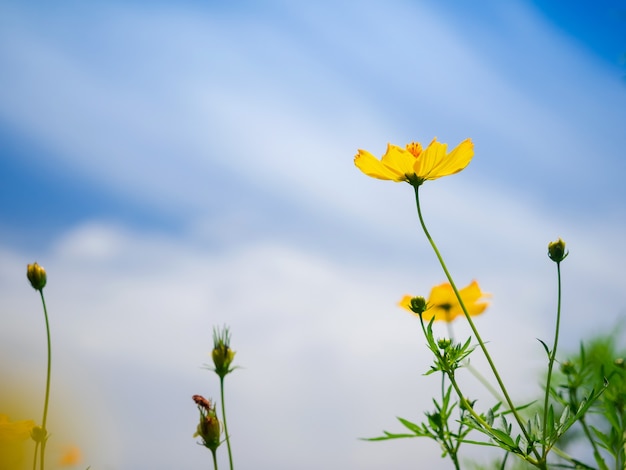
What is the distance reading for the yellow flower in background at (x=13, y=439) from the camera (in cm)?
94

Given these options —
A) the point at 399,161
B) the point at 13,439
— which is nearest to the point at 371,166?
the point at 399,161

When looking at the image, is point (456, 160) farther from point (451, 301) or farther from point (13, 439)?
point (13, 439)

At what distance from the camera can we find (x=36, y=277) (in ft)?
3.86

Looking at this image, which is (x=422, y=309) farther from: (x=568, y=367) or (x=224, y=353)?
(x=568, y=367)

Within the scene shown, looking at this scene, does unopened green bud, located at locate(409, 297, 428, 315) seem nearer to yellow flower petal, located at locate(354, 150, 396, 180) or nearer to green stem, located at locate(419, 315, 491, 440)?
green stem, located at locate(419, 315, 491, 440)

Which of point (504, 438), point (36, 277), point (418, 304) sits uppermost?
point (36, 277)

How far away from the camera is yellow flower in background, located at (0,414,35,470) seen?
37.1 inches

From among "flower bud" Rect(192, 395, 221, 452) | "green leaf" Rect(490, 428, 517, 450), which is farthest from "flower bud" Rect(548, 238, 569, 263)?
"flower bud" Rect(192, 395, 221, 452)

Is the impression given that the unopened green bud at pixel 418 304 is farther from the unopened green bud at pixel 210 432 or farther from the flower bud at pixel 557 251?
the unopened green bud at pixel 210 432

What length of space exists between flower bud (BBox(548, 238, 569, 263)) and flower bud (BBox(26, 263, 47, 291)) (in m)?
1.13

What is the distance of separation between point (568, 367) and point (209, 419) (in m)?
1.01

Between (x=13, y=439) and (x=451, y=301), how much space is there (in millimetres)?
1405

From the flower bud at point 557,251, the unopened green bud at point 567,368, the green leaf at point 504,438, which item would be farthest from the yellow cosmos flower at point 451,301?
the green leaf at point 504,438

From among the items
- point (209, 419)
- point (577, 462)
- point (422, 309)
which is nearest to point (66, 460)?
point (209, 419)
